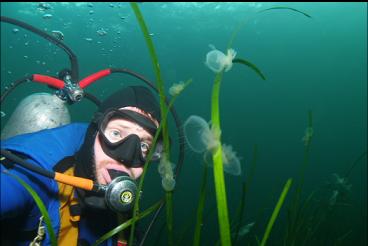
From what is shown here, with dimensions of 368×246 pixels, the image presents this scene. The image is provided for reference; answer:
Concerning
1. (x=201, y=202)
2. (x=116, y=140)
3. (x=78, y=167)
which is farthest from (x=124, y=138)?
(x=201, y=202)

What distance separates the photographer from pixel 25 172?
216 cm

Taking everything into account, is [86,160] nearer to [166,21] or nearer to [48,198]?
[48,198]

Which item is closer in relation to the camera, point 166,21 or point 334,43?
point 166,21

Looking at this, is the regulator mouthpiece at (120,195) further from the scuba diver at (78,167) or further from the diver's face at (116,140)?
the diver's face at (116,140)

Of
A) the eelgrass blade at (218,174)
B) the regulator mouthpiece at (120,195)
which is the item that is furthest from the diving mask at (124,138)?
the eelgrass blade at (218,174)

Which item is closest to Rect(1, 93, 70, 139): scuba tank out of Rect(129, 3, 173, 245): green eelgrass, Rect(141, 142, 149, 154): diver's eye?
Rect(141, 142, 149, 154): diver's eye

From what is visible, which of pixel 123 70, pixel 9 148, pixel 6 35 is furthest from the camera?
pixel 6 35

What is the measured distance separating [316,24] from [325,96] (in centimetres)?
4108

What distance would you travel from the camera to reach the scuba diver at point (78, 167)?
2.10 metres

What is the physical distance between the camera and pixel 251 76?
65.4 m

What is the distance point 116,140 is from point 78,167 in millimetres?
410

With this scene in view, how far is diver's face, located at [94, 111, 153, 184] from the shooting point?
2763 millimetres

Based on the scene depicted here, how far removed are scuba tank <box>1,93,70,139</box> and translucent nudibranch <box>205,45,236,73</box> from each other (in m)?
2.30

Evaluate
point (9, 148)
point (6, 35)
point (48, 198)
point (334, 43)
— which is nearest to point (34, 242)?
point (48, 198)
